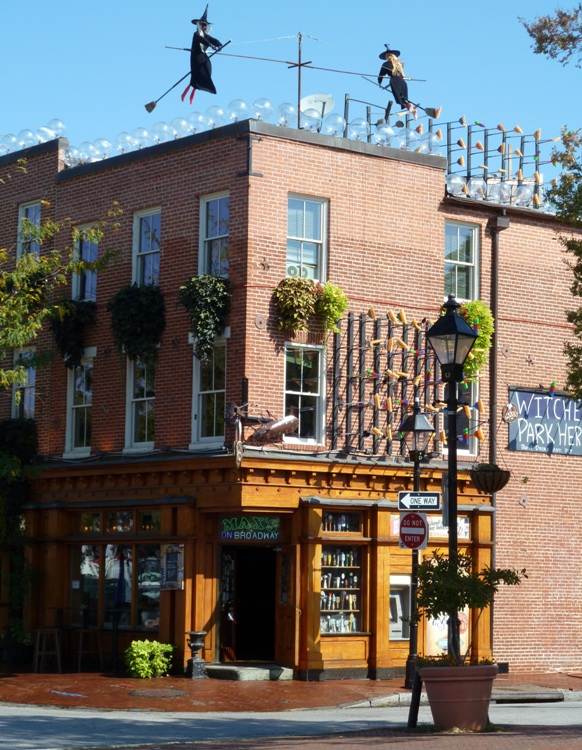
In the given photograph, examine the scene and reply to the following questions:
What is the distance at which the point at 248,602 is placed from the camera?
25.7 metres

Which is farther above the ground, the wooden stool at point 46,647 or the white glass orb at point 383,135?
the white glass orb at point 383,135

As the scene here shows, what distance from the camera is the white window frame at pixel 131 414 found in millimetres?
26438

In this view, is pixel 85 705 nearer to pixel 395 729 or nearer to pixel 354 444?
pixel 395 729

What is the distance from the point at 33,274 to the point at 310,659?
894cm

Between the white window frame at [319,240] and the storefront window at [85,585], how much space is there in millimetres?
7010

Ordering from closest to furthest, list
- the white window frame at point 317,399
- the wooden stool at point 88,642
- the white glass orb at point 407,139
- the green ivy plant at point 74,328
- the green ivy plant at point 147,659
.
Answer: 1. the green ivy plant at point 147,659
2. the white window frame at point 317,399
3. the wooden stool at point 88,642
4. the white glass orb at point 407,139
5. the green ivy plant at point 74,328

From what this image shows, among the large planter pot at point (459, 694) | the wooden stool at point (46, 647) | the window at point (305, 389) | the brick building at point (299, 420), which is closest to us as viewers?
the large planter pot at point (459, 694)

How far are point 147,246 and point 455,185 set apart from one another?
6365 millimetres

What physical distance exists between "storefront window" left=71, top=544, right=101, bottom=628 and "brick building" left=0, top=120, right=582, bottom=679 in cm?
5

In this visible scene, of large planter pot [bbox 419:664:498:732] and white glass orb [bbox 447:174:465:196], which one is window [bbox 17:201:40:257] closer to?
white glass orb [bbox 447:174:465:196]

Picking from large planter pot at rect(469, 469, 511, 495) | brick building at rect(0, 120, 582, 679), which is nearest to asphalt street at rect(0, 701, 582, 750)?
brick building at rect(0, 120, 582, 679)

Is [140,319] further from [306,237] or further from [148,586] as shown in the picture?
[148,586]

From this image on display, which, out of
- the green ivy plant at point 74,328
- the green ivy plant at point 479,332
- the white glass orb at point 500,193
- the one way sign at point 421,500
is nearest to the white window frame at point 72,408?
the green ivy plant at point 74,328

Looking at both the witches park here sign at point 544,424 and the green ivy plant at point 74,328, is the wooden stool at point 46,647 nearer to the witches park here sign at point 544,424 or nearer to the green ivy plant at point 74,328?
the green ivy plant at point 74,328
